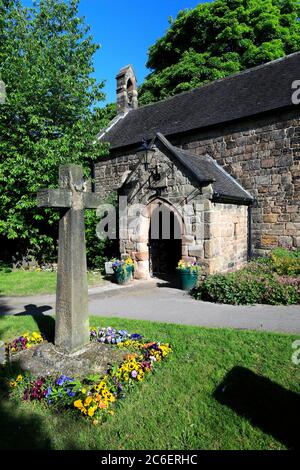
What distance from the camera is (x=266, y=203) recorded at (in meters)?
11.1

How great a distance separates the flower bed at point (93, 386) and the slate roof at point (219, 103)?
988cm

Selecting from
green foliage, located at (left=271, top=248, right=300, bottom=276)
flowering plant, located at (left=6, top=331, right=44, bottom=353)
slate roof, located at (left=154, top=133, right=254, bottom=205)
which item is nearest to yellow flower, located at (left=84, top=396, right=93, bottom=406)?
flowering plant, located at (left=6, top=331, right=44, bottom=353)

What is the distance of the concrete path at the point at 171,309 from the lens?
5855 millimetres

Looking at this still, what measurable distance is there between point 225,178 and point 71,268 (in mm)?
8478

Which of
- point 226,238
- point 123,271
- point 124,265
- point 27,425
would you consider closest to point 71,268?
point 27,425

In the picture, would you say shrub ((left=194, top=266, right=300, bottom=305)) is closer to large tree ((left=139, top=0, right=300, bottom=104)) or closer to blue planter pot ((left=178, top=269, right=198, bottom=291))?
blue planter pot ((left=178, top=269, right=198, bottom=291))

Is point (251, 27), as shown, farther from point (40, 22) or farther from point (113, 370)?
point (113, 370)

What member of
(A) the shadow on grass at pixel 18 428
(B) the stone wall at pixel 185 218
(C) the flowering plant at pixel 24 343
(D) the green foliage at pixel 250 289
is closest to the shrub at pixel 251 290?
(D) the green foliage at pixel 250 289

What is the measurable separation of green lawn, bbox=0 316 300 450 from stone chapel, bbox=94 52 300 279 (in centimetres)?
477

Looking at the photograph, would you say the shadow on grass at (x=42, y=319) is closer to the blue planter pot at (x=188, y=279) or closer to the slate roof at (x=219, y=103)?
the blue planter pot at (x=188, y=279)

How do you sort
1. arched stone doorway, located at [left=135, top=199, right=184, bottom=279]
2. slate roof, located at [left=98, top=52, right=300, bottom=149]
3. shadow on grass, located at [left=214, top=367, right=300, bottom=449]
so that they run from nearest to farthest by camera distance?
1. shadow on grass, located at [left=214, top=367, right=300, bottom=449]
2. arched stone doorway, located at [left=135, top=199, right=184, bottom=279]
3. slate roof, located at [left=98, top=52, right=300, bottom=149]

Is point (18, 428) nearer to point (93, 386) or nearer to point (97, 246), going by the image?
point (93, 386)

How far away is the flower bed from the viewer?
3.22 meters

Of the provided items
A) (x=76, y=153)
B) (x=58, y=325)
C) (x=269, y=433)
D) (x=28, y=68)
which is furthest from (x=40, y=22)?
(x=269, y=433)
